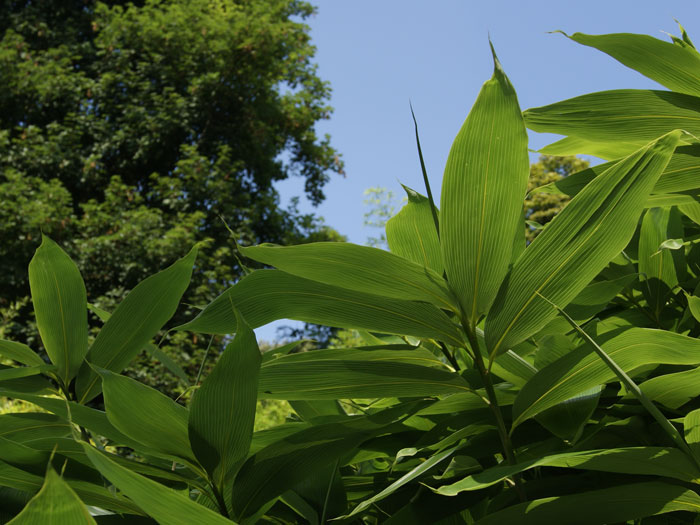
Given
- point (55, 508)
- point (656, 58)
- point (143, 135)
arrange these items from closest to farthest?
point (55, 508)
point (656, 58)
point (143, 135)

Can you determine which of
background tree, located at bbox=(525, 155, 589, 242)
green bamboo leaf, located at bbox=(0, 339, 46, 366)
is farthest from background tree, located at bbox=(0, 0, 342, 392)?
green bamboo leaf, located at bbox=(0, 339, 46, 366)

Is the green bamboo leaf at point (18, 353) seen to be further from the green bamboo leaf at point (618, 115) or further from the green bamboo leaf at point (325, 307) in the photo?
the green bamboo leaf at point (618, 115)

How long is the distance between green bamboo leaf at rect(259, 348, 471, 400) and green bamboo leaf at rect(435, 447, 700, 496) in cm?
6

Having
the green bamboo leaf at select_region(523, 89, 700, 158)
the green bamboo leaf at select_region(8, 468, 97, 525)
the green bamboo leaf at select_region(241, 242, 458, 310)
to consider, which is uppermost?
the green bamboo leaf at select_region(523, 89, 700, 158)

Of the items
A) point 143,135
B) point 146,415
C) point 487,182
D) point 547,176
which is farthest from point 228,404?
point 547,176

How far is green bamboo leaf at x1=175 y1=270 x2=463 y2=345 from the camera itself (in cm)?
29

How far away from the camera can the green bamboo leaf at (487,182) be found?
27 cm

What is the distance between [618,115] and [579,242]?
154 mm

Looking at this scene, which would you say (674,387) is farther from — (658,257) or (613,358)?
(658,257)

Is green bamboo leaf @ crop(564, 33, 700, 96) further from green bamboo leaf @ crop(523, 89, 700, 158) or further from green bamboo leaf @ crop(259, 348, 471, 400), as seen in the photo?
green bamboo leaf @ crop(259, 348, 471, 400)

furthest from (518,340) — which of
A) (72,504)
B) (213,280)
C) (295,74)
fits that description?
(295,74)

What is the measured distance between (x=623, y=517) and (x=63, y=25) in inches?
462

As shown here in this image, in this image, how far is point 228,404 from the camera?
0.25 m

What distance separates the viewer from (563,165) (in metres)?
11.9
